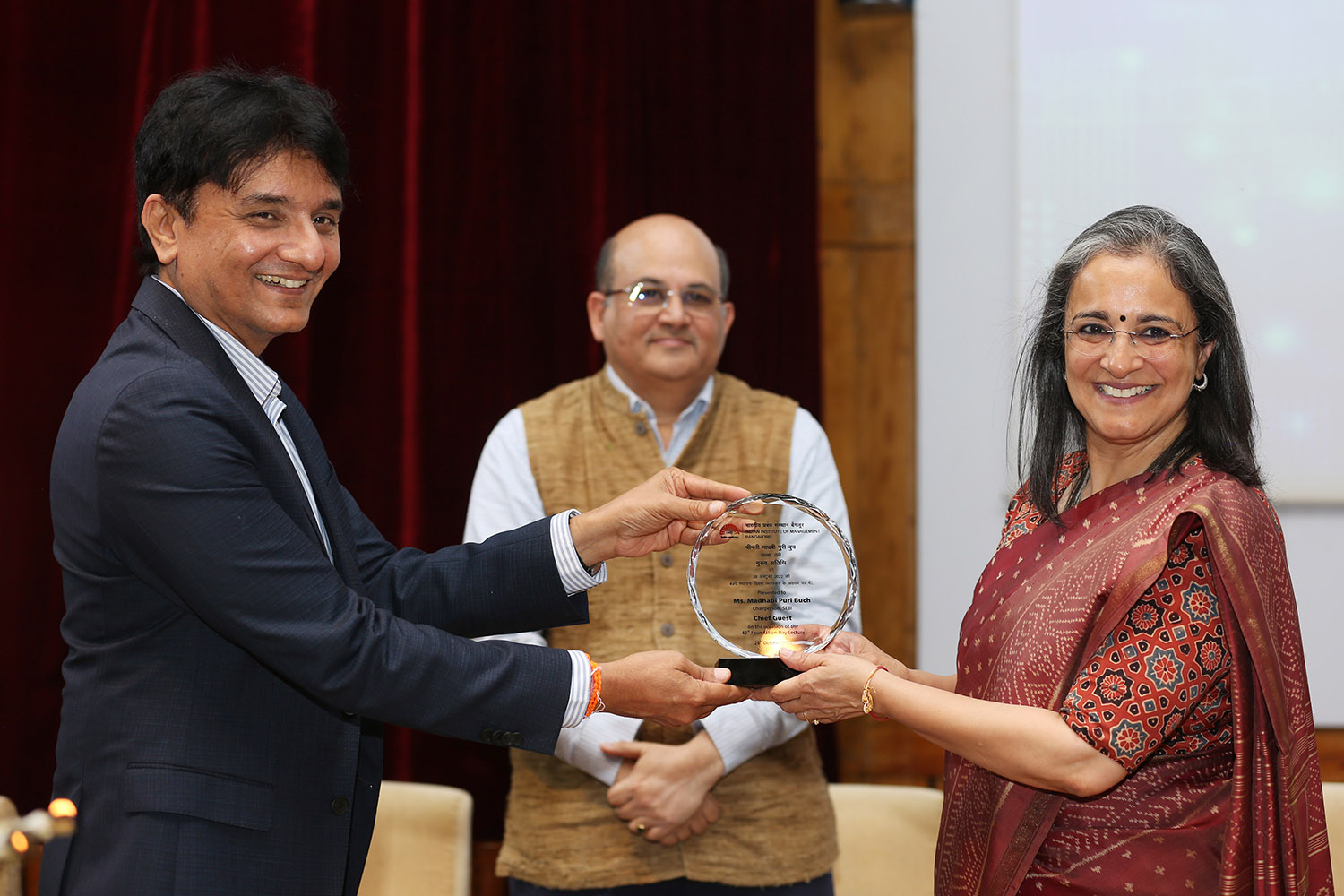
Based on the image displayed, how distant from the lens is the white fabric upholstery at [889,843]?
9.27ft

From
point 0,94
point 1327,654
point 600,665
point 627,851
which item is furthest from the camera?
point 1327,654

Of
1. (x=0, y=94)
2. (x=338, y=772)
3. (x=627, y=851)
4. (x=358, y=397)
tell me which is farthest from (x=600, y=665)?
(x=0, y=94)

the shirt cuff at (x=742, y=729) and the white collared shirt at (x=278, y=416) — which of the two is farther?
the shirt cuff at (x=742, y=729)

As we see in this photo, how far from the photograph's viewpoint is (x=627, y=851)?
2336 mm

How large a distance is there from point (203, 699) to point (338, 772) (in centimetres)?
21

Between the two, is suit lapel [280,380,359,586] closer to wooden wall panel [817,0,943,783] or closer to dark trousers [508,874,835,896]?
dark trousers [508,874,835,896]

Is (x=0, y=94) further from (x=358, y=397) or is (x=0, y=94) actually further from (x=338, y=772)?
(x=338, y=772)

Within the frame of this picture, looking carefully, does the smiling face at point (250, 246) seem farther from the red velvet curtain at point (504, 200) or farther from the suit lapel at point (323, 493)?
the red velvet curtain at point (504, 200)

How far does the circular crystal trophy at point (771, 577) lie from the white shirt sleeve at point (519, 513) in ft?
1.32

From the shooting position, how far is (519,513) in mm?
2438

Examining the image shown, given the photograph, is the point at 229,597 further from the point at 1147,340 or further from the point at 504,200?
the point at 504,200

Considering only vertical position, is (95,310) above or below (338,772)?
above

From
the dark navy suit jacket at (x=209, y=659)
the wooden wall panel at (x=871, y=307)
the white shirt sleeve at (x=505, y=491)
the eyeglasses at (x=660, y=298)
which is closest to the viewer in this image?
the dark navy suit jacket at (x=209, y=659)

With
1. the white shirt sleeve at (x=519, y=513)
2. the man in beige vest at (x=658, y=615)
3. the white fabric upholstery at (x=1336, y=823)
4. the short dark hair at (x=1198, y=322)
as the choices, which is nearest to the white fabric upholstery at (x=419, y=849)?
the man in beige vest at (x=658, y=615)
